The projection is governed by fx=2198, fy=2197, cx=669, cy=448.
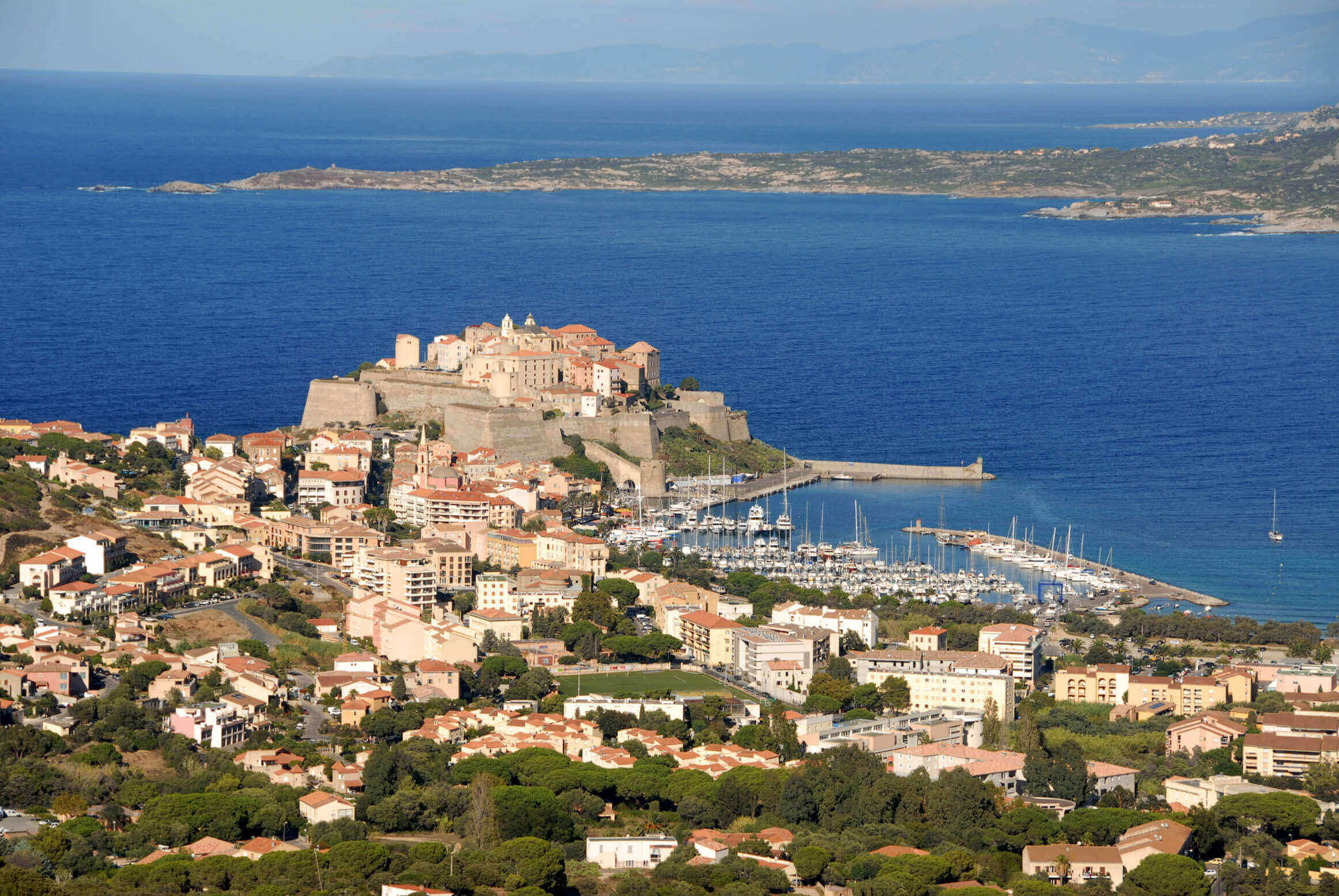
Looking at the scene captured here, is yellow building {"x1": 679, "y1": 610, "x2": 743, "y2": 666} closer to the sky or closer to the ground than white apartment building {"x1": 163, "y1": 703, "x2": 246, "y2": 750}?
closer to the ground

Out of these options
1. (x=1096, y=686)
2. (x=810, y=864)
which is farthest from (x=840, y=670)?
(x=810, y=864)

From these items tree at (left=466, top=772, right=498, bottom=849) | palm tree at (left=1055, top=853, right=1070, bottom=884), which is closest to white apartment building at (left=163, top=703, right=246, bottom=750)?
tree at (left=466, top=772, right=498, bottom=849)

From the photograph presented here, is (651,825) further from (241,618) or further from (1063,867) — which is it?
(241,618)

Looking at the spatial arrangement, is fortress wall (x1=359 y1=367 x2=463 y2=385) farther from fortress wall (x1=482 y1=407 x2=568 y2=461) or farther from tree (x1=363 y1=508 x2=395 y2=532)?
tree (x1=363 y1=508 x2=395 y2=532)

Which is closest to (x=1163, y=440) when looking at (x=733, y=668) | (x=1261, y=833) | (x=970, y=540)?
(x=970, y=540)

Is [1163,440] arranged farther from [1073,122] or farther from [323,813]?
[1073,122]
